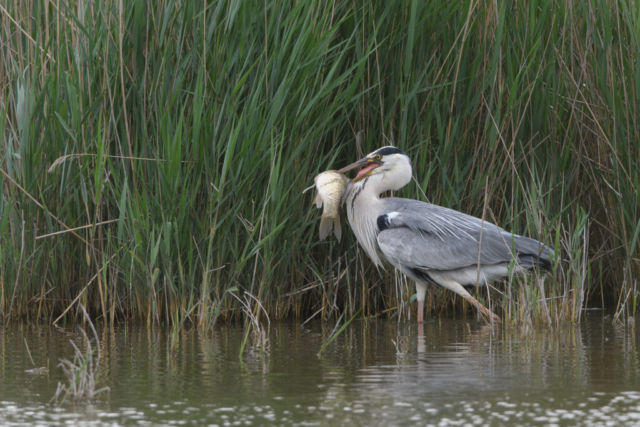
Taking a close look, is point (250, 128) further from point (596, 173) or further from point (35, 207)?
point (596, 173)

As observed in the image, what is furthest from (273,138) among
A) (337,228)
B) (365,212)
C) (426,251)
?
(426,251)

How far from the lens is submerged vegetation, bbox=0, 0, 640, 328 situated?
578 centimetres

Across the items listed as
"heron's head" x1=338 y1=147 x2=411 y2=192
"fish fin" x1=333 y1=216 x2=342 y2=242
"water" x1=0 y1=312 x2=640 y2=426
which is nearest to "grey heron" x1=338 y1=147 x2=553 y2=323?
"heron's head" x1=338 y1=147 x2=411 y2=192

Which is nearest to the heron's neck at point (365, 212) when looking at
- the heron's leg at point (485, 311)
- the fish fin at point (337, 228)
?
the fish fin at point (337, 228)

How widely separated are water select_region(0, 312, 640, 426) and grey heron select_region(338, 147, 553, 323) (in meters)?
0.51

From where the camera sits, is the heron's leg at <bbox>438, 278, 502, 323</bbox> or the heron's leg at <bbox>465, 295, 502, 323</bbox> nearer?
the heron's leg at <bbox>465, 295, 502, 323</bbox>

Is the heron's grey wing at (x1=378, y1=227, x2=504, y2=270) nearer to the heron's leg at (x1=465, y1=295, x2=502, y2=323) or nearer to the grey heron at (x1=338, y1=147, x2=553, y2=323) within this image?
the grey heron at (x1=338, y1=147, x2=553, y2=323)

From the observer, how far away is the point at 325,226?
634 centimetres

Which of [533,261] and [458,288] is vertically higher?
[533,261]

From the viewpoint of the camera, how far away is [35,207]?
5.94m

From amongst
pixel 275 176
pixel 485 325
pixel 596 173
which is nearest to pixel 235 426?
pixel 275 176

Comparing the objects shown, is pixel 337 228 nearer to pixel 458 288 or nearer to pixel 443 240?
pixel 443 240

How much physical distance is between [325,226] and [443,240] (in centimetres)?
76

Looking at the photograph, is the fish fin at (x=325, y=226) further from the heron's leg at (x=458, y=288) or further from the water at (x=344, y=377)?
the heron's leg at (x=458, y=288)
